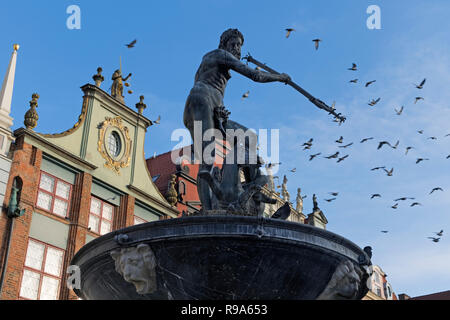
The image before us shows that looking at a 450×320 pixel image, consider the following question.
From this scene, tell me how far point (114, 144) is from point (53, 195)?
4663mm

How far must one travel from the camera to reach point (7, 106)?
2038 centimetres

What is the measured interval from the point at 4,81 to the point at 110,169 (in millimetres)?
5236

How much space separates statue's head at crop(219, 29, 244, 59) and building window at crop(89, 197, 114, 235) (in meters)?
14.6

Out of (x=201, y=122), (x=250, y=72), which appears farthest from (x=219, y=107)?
(x=250, y=72)

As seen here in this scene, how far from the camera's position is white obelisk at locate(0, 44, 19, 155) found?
19308 millimetres

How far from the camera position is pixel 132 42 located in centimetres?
1973

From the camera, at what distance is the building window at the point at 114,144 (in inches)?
936

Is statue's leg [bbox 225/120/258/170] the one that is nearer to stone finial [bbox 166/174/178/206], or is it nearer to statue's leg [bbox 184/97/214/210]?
statue's leg [bbox 184/97/214/210]

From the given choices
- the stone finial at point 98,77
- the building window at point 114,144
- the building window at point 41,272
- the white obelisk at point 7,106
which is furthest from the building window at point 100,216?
the stone finial at point 98,77

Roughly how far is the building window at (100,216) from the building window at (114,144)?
2.45 m

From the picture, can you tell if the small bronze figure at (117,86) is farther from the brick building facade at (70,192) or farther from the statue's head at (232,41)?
the statue's head at (232,41)

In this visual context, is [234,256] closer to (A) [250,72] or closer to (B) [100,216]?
(A) [250,72]
